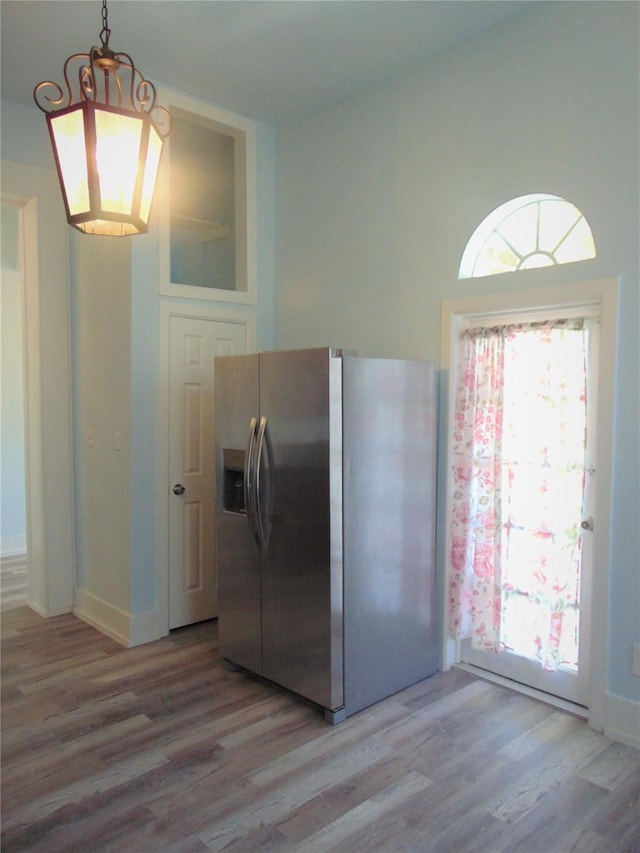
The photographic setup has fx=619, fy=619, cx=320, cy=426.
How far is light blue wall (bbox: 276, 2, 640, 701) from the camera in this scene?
2.57 meters

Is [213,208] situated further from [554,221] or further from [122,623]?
[122,623]

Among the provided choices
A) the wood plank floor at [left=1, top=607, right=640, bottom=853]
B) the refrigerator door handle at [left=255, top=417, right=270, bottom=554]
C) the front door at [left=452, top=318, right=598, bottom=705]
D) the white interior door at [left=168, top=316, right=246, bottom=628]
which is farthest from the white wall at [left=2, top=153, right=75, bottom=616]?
the front door at [left=452, top=318, right=598, bottom=705]

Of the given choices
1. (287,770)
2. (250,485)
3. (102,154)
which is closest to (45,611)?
(250,485)

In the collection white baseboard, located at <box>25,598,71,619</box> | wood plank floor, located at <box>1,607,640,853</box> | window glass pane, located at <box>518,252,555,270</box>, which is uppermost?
window glass pane, located at <box>518,252,555,270</box>

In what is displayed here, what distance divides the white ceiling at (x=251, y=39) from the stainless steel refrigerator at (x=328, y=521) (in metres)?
1.58

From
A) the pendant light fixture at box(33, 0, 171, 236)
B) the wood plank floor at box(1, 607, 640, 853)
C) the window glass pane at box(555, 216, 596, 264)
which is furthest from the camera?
the window glass pane at box(555, 216, 596, 264)

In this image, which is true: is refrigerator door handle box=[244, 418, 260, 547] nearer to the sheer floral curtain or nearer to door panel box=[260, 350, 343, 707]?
door panel box=[260, 350, 343, 707]

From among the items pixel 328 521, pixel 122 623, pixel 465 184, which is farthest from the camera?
pixel 122 623

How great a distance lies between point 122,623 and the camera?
12.2 feet

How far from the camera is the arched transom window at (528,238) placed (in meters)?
2.82

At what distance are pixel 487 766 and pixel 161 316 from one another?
2849 millimetres

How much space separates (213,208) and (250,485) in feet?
7.45

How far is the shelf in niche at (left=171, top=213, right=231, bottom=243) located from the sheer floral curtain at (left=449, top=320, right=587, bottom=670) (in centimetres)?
197

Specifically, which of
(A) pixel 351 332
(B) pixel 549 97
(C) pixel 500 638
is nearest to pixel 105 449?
(A) pixel 351 332
